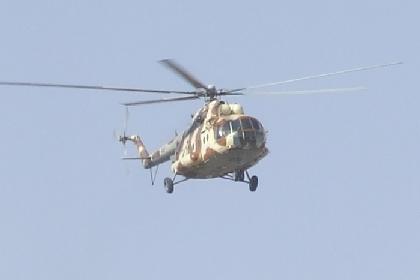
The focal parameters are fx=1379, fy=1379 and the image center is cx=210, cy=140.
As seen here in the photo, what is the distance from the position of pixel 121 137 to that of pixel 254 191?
1606 cm

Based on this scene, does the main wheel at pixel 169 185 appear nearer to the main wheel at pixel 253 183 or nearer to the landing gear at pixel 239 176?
the landing gear at pixel 239 176

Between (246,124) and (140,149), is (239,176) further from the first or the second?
(140,149)

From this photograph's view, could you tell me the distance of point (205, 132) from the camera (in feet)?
212

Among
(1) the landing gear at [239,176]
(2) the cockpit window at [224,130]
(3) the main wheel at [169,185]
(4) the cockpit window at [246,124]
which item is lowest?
(3) the main wheel at [169,185]

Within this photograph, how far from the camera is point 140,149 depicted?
7612 cm

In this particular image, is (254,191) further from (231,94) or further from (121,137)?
(121,137)

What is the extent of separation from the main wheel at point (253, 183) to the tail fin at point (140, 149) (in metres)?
9.22

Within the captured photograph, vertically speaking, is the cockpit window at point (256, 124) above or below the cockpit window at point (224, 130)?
above

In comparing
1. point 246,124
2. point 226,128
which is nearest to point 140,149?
point 226,128

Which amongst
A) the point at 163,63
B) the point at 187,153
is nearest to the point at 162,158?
the point at 187,153

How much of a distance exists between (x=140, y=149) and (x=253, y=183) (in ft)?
42.7

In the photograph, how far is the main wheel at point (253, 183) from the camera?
64.3 meters

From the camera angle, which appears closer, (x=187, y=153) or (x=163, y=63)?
(x=163, y=63)

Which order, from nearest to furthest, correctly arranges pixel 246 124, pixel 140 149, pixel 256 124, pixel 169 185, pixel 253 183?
pixel 246 124
pixel 256 124
pixel 253 183
pixel 169 185
pixel 140 149
